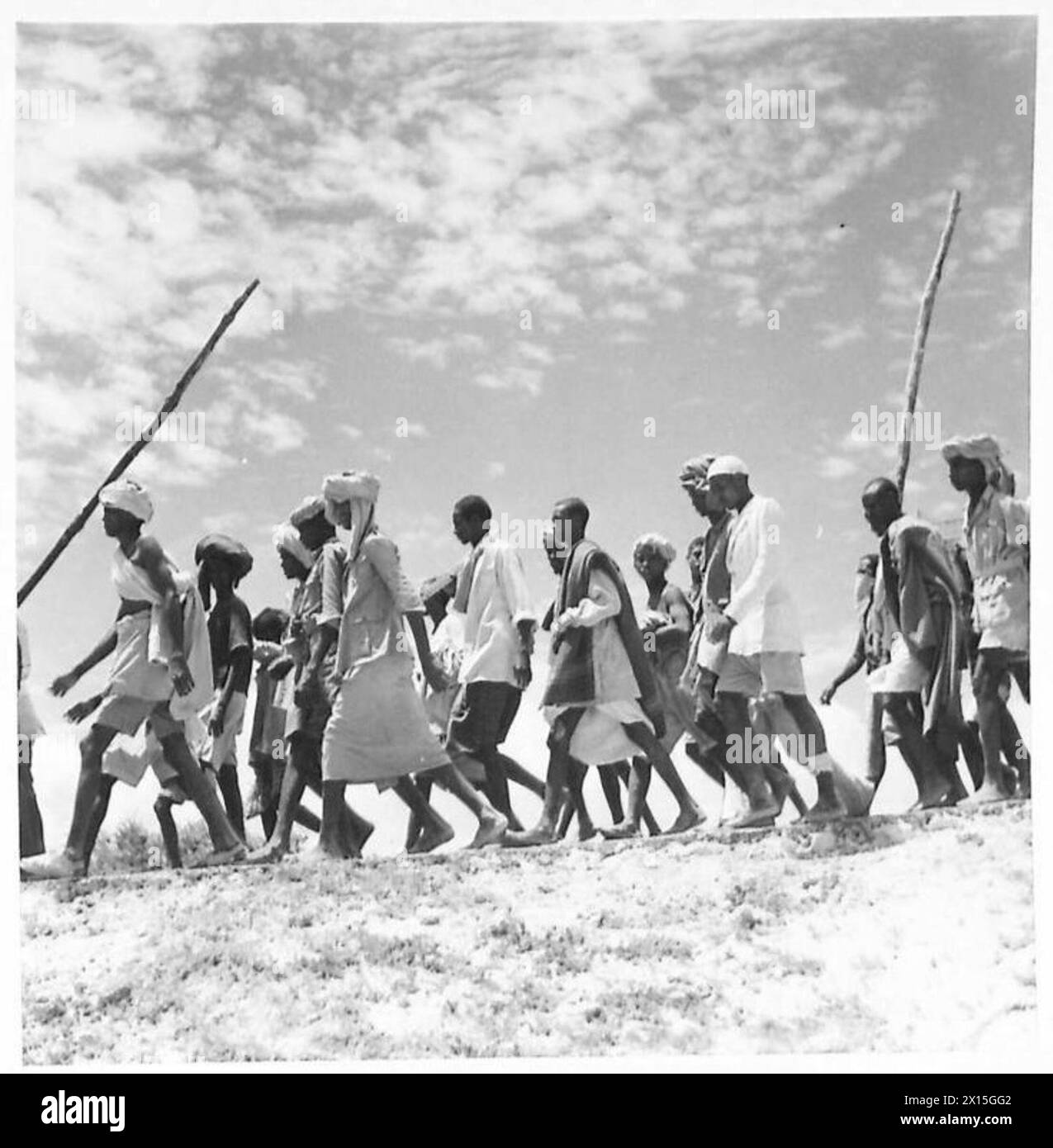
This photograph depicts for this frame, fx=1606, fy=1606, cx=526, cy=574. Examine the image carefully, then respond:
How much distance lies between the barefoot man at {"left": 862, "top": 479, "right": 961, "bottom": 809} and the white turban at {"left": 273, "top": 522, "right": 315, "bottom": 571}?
2180 millimetres

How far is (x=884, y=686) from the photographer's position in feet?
20.5

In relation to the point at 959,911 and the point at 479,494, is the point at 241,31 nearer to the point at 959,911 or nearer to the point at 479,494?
the point at 479,494

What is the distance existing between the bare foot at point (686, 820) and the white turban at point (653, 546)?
0.98m

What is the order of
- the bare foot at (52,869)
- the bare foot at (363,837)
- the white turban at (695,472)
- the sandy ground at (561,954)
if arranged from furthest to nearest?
1. the white turban at (695,472)
2. the bare foot at (363,837)
3. the bare foot at (52,869)
4. the sandy ground at (561,954)

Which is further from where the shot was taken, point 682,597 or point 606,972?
point 682,597

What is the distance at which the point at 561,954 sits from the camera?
5.90 meters

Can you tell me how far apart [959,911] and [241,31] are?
14.0 ft

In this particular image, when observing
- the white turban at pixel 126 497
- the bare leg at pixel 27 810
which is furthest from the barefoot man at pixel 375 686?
the bare leg at pixel 27 810

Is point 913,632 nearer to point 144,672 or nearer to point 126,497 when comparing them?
point 144,672

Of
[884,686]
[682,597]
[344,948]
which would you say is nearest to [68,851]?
[344,948]

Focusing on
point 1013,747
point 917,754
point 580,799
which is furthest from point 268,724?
point 1013,747

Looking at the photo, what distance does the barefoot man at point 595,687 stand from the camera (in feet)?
20.2

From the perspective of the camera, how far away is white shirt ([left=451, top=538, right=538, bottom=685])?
6.18 m

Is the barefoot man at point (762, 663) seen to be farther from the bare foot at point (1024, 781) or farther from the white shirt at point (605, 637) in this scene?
the bare foot at point (1024, 781)
